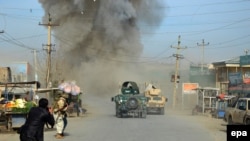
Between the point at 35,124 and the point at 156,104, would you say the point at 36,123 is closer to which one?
the point at 35,124

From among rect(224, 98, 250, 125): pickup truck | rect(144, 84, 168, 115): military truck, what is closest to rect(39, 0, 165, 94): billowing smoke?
rect(144, 84, 168, 115): military truck

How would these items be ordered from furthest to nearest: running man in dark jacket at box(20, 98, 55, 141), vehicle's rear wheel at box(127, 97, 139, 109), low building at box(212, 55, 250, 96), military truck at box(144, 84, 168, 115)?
1. military truck at box(144, 84, 168, 115)
2. low building at box(212, 55, 250, 96)
3. vehicle's rear wheel at box(127, 97, 139, 109)
4. running man in dark jacket at box(20, 98, 55, 141)

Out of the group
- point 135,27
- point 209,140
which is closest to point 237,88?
point 135,27

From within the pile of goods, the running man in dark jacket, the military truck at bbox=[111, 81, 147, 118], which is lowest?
the military truck at bbox=[111, 81, 147, 118]

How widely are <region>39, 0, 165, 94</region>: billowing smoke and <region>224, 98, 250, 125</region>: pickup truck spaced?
25.3 meters

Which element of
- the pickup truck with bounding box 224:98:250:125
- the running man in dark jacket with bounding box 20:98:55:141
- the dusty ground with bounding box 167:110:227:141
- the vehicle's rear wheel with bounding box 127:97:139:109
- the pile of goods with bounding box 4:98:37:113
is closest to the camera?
A: the running man in dark jacket with bounding box 20:98:55:141

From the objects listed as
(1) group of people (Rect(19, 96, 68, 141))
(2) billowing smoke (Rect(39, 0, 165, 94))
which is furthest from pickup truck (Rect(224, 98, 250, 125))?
(2) billowing smoke (Rect(39, 0, 165, 94))

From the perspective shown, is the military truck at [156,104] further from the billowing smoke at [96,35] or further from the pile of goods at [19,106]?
the pile of goods at [19,106]

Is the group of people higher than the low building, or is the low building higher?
the low building

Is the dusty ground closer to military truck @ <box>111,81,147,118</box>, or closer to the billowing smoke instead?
military truck @ <box>111,81,147,118</box>

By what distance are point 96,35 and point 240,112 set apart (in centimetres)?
2871

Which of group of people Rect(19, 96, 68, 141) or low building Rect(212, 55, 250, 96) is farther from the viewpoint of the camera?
low building Rect(212, 55, 250, 96)

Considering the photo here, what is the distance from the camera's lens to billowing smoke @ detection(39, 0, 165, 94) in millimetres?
45438

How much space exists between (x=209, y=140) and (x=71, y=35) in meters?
31.2
